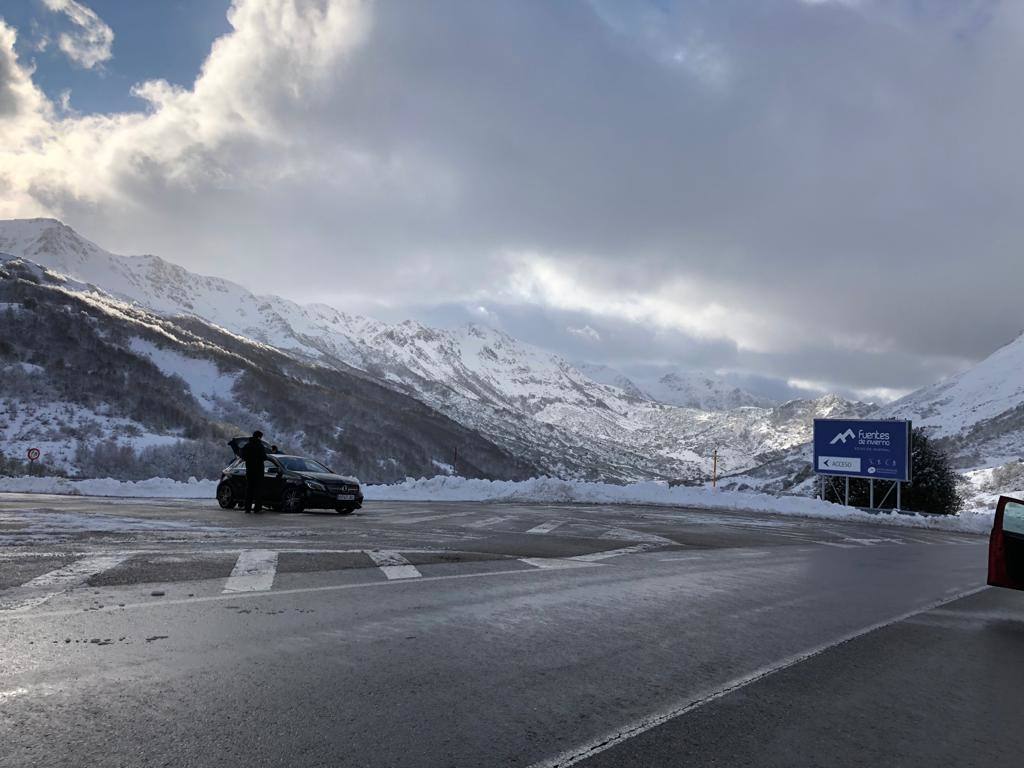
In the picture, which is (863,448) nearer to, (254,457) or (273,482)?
(273,482)

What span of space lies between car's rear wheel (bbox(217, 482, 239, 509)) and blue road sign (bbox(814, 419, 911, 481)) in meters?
30.3

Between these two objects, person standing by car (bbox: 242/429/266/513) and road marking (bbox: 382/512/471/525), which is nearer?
road marking (bbox: 382/512/471/525)

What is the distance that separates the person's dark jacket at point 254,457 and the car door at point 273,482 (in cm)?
61

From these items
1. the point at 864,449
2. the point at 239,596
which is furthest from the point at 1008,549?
the point at 864,449

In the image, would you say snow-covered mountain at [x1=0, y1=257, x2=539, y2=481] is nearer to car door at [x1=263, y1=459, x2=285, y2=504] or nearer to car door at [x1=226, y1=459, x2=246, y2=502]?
car door at [x1=226, y1=459, x2=246, y2=502]

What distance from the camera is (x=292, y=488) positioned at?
55.3ft

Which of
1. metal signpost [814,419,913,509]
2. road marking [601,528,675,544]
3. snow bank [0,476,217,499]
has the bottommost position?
snow bank [0,476,217,499]

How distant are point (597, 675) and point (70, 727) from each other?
9.73ft

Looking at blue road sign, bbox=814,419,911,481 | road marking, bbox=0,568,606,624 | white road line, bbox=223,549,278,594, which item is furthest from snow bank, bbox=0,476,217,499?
blue road sign, bbox=814,419,911,481

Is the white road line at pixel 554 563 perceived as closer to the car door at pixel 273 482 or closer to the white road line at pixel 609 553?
the white road line at pixel 609 553

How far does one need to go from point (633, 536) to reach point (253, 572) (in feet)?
29.0

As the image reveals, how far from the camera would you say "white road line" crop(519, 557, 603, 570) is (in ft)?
30.7

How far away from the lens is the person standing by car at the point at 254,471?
1587 cm

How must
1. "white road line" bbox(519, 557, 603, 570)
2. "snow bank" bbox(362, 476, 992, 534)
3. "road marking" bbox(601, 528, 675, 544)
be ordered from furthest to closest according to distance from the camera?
"snow bank" bbox(362, 476, 992, 534), "road marking" bbox(601, 528, 675, 544), "white road line" bbox(519, 557, 603, 570)
